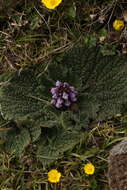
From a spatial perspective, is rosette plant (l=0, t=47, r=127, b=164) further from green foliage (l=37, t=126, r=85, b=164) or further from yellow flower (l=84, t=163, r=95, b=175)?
yellow flower (l=84, t=163, r=95, b=175)

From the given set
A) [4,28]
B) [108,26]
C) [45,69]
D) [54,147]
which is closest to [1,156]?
[54,147]

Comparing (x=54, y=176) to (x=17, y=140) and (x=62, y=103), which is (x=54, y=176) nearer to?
(x=17, y=140)

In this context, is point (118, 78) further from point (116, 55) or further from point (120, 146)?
point (120, 146)

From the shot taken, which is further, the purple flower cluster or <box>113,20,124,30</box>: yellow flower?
<box>113,20,124,30</box>: yellow flower

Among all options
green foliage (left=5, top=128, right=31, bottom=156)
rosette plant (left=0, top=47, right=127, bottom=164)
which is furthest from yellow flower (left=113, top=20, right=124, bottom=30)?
green foliage (left=5, top=128, right=31, bottom=156)

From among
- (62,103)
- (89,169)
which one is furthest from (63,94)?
(89,169)

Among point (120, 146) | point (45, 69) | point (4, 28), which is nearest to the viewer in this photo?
point (120, 146)
